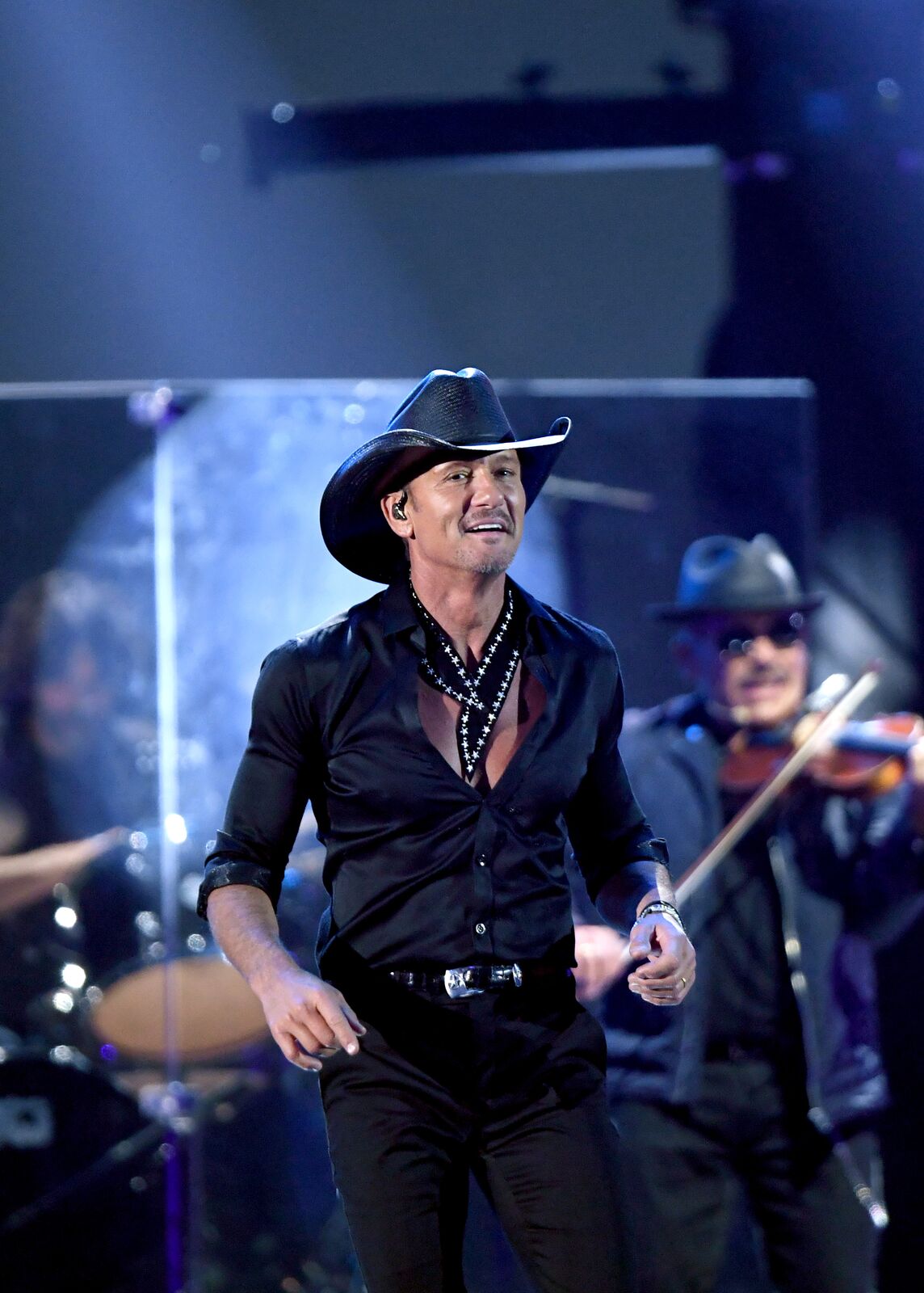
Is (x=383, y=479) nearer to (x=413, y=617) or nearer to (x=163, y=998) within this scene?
(x=413, y=617)

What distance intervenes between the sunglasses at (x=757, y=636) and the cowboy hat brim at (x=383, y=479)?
59.2 inches

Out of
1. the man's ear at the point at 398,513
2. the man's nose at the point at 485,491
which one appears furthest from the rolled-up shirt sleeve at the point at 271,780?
the man's nose at the point at 485,491

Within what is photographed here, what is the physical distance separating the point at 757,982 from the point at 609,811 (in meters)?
1.56

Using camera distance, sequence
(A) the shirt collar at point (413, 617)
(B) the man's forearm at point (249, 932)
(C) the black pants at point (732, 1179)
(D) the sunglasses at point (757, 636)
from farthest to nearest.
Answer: (D) the sunglasses at point (757, 636)
(C) the black pants at point (732, 1179)
(A) the shirt collar at point (413, 617)
(B) the man's forearm at point (249, 932)

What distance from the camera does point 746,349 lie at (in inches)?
185

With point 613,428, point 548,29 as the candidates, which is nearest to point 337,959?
point 613,428

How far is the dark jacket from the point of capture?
159 inches

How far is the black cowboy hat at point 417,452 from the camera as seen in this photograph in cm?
A: 260

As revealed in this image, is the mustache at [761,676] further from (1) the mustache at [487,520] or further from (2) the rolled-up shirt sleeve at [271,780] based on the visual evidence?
(2) the rolled-up shirt sleeve at [271,780]

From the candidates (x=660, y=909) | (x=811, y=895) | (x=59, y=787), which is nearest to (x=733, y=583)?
(x=811, y=895)

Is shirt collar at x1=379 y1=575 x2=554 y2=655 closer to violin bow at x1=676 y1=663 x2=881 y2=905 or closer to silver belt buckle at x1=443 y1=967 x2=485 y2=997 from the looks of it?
silver belt buckle at x1=443 y1=967 x2=485 y2=997

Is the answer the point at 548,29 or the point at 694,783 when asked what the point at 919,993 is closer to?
the point at 694,783

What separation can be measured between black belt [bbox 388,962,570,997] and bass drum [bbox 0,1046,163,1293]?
1948 millimetres

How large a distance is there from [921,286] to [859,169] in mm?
411
